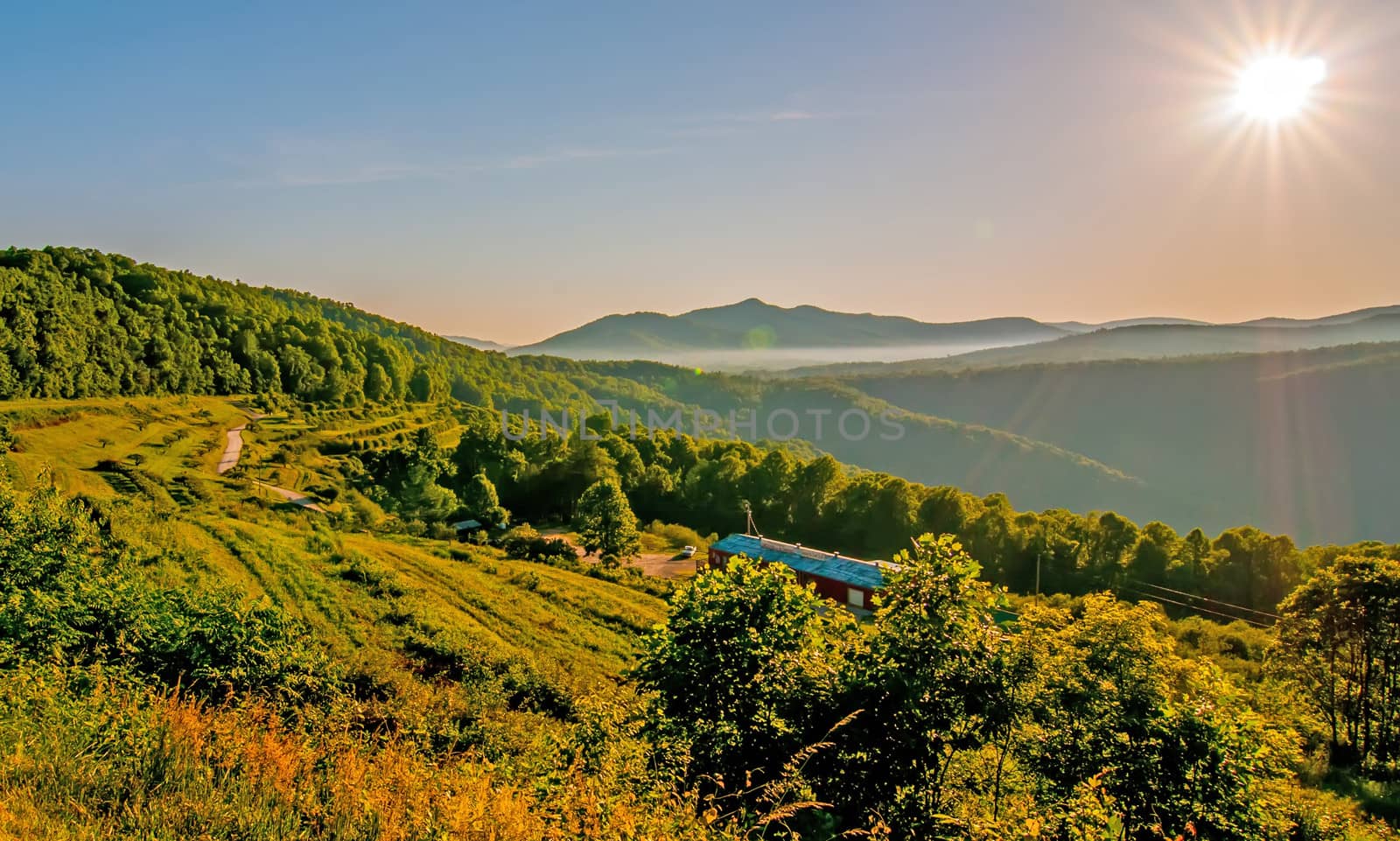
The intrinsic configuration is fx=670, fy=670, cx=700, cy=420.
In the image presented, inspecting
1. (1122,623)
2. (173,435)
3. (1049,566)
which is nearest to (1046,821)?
(1122,623)

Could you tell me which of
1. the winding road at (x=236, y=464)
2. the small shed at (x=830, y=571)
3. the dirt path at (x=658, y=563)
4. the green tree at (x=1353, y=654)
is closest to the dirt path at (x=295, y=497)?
the winding road at (x=236, y=464)

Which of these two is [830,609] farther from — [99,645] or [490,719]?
[99,645]

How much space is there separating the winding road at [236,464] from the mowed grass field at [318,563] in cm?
93

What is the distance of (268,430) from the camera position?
62.4 metres

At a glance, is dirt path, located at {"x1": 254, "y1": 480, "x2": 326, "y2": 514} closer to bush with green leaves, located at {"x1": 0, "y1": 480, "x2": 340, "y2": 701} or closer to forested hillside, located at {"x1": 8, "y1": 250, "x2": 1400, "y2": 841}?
forested hillside, located at {"x1": 8, "y1": 250, "x2": 1400, "y2": 841}

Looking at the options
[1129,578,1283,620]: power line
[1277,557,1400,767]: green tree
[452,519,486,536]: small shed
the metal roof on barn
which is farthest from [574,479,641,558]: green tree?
[1277,557,1400,767]: green tree

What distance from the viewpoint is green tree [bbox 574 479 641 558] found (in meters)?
46.7

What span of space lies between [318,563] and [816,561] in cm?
2947

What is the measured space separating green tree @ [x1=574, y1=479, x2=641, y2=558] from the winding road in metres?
16.8

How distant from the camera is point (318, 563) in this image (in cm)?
2331

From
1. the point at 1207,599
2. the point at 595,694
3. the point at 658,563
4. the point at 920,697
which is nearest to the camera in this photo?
the point at 920,697

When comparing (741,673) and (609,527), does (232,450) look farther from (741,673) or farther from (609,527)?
(741,673)

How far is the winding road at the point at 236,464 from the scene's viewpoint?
3972cm

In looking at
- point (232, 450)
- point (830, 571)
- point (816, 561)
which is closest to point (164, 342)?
point (232, 450)
